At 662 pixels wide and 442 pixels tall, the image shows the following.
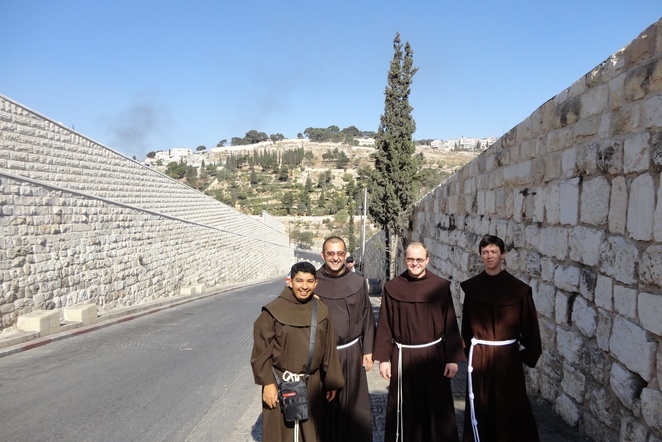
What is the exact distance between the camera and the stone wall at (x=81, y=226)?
10484 millimetres

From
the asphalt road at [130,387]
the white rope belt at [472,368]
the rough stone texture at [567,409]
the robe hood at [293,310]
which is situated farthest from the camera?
the asphalt road at [130,387]

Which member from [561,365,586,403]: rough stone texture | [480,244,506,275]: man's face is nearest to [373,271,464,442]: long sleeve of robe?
[480,244,506,275]: man's face

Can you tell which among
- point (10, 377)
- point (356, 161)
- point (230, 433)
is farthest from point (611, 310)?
point (356, 161)

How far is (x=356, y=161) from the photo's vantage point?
409ft

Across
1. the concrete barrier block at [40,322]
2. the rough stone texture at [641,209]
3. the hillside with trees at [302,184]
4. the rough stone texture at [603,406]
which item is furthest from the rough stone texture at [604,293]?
the hillside with trees at [302,184]

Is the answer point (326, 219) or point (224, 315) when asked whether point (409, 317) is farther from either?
point (326, 219)

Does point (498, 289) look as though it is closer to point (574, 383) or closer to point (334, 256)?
point (574, 383)

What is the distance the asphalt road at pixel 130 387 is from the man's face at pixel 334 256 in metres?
1.91

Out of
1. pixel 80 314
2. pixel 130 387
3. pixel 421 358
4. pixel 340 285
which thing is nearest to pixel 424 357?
pixel 421 358

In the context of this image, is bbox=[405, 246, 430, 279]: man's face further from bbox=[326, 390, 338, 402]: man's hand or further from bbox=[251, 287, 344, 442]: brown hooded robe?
bbox=[326, 390, 338, 402]: man's hand

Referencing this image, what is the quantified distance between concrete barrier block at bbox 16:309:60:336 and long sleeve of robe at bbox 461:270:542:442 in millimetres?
8649

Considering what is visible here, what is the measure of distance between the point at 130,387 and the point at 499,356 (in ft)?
14.9

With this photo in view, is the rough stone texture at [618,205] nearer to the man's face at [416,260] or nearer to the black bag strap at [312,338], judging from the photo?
the man's face at [416,260]

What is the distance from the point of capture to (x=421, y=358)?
13.3 feet
